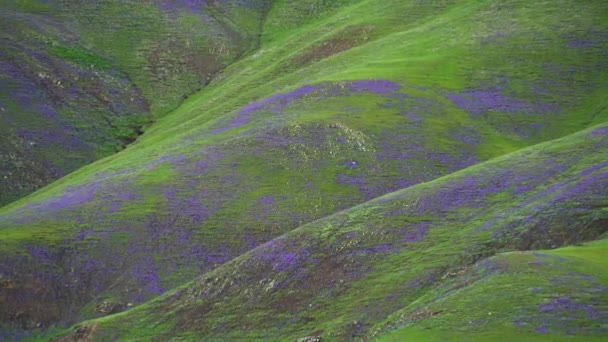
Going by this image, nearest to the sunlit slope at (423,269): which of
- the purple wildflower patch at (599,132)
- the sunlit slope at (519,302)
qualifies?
the sunlit slope at (519,302)

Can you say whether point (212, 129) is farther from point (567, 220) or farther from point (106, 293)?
point (567, 220)

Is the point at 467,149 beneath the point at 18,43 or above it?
beneath

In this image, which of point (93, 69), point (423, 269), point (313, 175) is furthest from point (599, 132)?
point (93, 69)

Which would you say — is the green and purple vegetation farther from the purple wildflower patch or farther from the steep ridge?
the steep ridge

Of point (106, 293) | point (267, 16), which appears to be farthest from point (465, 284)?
point (267, 16)

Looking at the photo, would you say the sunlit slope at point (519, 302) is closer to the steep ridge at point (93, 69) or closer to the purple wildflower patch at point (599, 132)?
the purple wildflower patch at point (599, 132)

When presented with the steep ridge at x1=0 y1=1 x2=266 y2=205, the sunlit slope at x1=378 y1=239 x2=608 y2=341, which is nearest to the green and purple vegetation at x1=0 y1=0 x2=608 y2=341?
the sunlit slope at x1=378 y1=239 x2=608 y2=341
